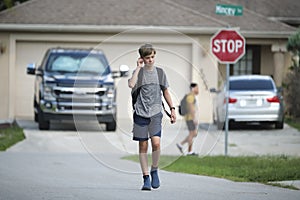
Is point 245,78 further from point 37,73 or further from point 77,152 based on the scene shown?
point 77,152

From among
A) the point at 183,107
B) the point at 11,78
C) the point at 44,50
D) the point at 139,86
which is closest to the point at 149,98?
the point at 139,86

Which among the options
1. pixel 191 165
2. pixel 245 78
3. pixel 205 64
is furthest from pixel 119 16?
pixel 191 165

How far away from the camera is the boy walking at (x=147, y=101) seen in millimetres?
9234

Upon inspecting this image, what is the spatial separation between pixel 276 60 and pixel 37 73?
9.28 metres

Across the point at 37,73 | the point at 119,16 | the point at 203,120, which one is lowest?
the point at 203,120

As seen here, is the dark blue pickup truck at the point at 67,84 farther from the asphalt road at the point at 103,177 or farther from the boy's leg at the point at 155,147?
the boy's leg at the point at 155,147

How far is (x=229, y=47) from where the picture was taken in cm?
1565

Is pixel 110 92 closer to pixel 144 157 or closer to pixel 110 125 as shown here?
pixel 110 125

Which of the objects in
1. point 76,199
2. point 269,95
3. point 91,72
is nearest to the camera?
point 76,199

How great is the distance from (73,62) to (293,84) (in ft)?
24.8

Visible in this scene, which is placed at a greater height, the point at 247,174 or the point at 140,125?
the point at 140,125

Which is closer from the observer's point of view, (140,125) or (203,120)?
(140,125)

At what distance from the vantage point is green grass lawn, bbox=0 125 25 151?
17.2 meters

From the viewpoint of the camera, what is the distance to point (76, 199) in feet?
28.4
